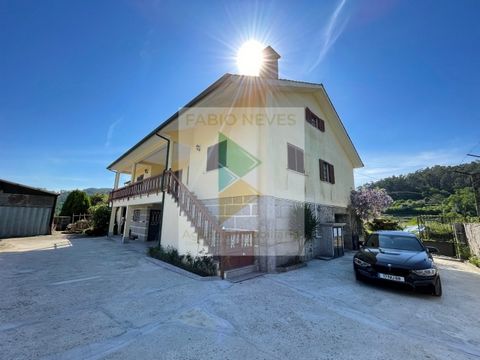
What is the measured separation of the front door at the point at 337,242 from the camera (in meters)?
9.61

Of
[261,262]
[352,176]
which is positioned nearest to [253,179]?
[261,262]

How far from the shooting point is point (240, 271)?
19.6ft

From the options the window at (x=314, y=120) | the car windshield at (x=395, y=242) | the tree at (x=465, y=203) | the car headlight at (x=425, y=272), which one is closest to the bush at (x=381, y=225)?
the window at (x=314, y=120)

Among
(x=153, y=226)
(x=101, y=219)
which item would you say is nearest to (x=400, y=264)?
(x=153, y=226)

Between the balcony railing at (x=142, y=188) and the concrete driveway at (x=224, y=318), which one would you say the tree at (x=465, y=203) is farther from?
the balcony railing at (x=142, y=188)

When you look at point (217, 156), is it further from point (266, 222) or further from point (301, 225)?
point (301, 225)

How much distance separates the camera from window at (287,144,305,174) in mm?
8320

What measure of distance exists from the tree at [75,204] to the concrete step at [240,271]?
25.1 meters

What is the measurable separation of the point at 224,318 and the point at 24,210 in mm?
21168

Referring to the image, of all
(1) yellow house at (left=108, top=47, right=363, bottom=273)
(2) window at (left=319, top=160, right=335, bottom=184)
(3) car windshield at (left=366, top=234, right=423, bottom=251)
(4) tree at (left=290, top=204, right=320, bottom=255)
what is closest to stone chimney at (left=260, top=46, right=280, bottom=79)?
(1) yellow house at (left=108, top=47, right=363, bottom=273)

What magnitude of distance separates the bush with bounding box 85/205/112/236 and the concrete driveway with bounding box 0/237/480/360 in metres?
12.8

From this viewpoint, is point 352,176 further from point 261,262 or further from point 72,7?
point 72,7

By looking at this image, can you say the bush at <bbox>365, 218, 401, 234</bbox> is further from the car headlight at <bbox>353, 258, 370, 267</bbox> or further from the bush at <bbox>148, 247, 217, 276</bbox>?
the bush at <bbox>148, 247, 217, 276</bbox>

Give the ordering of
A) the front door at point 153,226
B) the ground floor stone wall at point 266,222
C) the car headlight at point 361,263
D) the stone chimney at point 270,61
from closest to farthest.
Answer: the car headlight at point 361,263
the ground floor stone wall at point 266,222
the stone chimney at point 270,61
the front door at point 153,226
